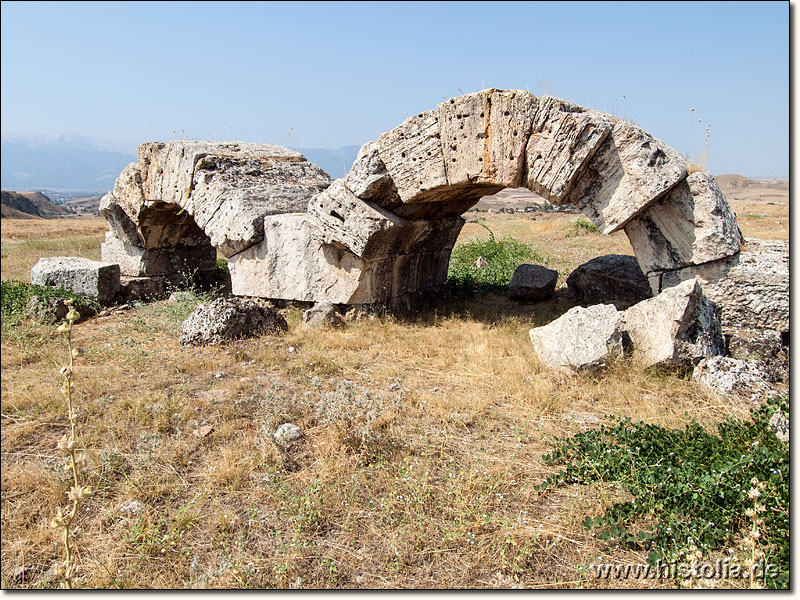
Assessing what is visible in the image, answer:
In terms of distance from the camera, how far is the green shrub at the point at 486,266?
8625 millimetres

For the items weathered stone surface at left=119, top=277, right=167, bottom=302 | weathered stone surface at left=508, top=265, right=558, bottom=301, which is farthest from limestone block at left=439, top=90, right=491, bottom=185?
weathered stone surface at left=119, top=277, right=167, bottom=302

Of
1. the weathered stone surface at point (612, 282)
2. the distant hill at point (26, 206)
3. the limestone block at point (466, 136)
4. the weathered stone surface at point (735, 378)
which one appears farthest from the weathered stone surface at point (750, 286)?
the distant hill at point (26, 206)

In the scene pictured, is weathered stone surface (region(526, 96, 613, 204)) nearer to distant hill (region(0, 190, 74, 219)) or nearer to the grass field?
the grass field

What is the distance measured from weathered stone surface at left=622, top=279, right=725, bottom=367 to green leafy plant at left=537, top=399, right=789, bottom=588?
110 cm

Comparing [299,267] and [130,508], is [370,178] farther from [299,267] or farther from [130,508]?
[130,508]

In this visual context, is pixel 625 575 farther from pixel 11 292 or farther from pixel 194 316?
pixel 11 292

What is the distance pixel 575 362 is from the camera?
4.79 metres

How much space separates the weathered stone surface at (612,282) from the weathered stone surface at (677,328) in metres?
1.81

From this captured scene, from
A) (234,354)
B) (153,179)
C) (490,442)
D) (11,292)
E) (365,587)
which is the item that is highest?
(153,179)

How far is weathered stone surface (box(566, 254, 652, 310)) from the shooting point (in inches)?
272

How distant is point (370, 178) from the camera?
6199 mm

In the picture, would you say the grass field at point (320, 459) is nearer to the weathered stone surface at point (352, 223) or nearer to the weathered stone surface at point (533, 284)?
the weathered stone surface at point (352, 223)

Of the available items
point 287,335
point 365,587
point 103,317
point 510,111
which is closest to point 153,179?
point 103,317

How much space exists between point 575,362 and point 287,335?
315 centimetres
